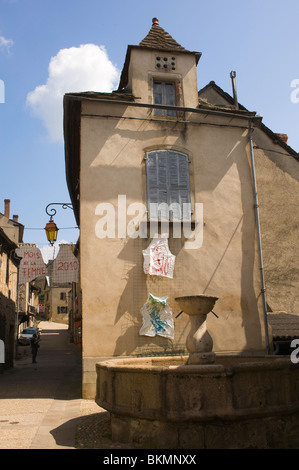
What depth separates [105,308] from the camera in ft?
33.7

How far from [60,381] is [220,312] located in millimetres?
5958

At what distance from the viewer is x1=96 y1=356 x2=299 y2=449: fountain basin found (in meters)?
5.41

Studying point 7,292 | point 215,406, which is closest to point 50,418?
point 215,406

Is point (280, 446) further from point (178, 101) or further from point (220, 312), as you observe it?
point (178, 101)

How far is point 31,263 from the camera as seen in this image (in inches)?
557

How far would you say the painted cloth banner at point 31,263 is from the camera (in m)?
14.0

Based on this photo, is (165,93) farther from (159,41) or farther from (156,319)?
(156,319)

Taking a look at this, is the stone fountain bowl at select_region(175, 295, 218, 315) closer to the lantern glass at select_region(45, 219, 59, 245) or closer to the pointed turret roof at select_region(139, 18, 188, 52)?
the lantern glass at select_region(45, 219, 59, 245)

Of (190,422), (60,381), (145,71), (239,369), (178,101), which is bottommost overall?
(60,381)

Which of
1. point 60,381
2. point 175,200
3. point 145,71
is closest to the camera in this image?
point 175,200

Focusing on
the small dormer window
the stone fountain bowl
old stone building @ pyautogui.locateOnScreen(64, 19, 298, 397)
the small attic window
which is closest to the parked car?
old stone building @ pyautogui.locateOnScreen(64, 19, 298, 397)

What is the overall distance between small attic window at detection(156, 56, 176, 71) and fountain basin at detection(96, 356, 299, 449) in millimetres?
9519

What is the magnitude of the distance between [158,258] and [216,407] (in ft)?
18.3

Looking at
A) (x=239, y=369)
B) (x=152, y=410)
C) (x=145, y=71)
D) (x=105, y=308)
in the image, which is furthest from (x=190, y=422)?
(x=145, y=71)
